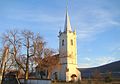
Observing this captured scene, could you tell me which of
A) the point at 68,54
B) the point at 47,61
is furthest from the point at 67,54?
the point at 47,61

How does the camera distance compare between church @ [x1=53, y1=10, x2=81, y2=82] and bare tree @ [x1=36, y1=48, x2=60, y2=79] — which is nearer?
bare tree @ [x1=36, y1=48, x2=60, y2=79]

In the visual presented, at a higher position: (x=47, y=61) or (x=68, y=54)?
(x=68, y=54)

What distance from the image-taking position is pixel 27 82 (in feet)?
93.4

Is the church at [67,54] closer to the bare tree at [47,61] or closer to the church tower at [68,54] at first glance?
the church tower at [68,54]

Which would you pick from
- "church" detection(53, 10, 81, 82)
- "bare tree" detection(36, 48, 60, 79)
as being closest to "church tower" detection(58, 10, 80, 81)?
"church" detection(53, 10, 81, 82)

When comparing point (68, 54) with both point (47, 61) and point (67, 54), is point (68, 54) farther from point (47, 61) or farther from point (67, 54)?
point (47, 61)

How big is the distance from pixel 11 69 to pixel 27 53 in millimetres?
4487

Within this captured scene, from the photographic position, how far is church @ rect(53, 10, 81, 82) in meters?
69.8

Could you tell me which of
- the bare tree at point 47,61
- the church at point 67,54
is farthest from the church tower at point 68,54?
the bare tree at point 47,61

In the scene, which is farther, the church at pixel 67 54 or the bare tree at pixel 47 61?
the church at pixel 67 54

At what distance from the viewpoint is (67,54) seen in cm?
7281

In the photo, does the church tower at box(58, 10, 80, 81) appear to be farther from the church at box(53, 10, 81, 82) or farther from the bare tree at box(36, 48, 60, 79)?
the bare tree at box(36, 48, 60, 79)

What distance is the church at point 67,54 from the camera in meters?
69.8

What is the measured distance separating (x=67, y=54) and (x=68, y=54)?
0.35 meters
